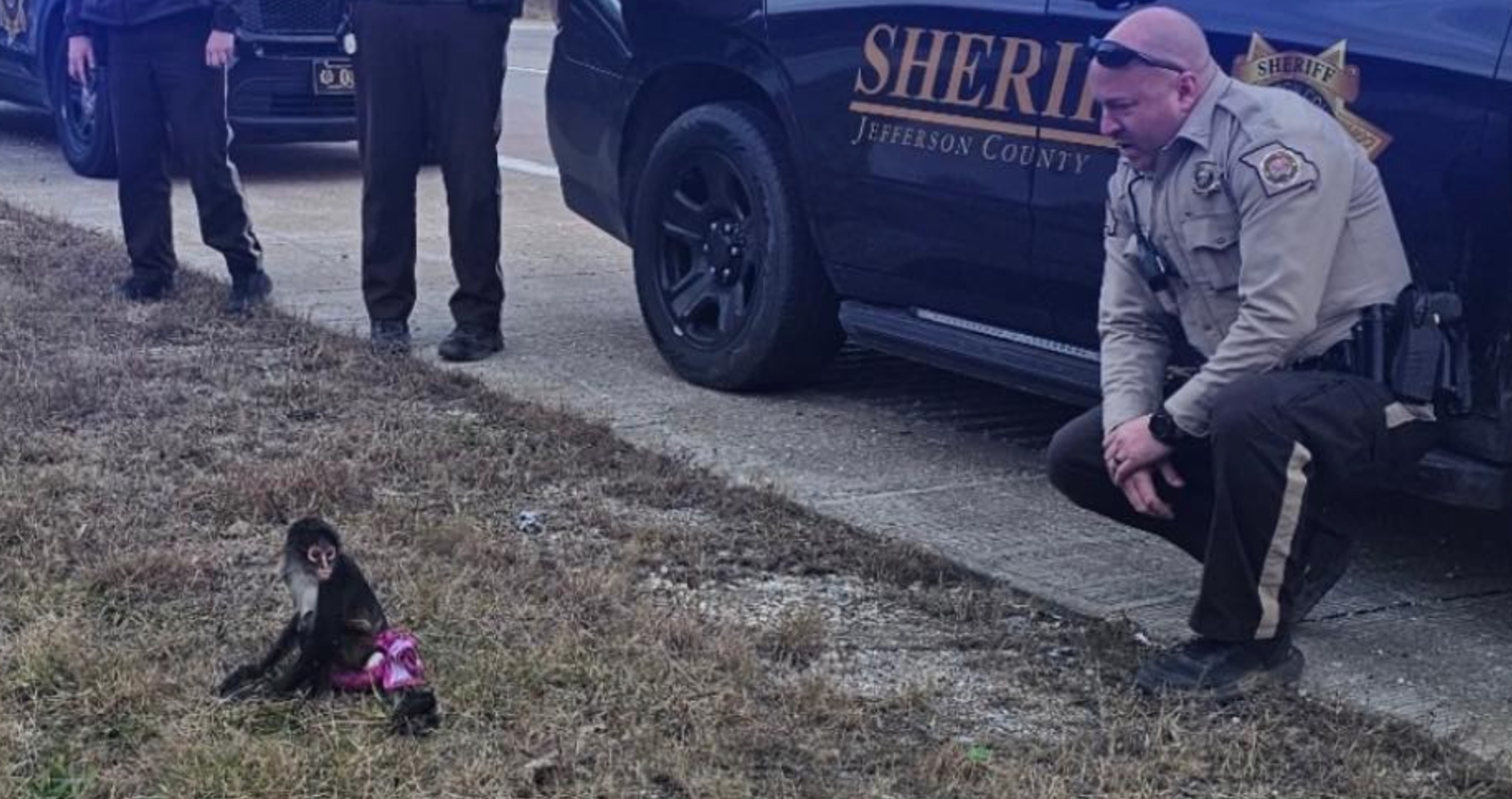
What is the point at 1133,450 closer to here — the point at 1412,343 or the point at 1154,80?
the point at 1412,343

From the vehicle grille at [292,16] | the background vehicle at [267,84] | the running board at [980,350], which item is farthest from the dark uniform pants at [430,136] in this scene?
the vehicle grille at [292,16]

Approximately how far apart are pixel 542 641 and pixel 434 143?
2990mm

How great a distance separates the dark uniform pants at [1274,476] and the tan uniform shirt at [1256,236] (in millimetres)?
81

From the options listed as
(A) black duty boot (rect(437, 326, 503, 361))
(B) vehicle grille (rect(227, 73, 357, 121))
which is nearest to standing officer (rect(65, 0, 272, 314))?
(A) black duty boot (rect(437, 326, 503, 361))

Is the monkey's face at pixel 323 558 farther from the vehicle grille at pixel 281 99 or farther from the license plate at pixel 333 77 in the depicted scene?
the license plate at pixel 333 77

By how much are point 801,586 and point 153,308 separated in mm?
3206

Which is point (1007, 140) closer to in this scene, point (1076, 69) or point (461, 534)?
point (1076, 69)

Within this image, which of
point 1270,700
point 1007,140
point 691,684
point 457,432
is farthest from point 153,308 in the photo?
point 1270,700

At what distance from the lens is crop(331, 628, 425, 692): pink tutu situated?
3455 millimetres

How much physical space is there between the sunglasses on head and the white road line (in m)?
7.32

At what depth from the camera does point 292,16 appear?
10062 mm

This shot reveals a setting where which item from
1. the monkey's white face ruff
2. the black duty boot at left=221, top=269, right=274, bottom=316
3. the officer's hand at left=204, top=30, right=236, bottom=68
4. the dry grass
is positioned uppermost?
the officer's hand at left=204, top=30, right=236, bottom=68

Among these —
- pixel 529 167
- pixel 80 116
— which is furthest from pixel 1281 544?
pixel 529 167

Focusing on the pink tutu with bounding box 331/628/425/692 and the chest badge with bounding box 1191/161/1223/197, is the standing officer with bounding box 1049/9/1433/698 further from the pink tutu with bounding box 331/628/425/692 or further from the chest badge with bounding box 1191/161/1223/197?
the pink tutu with bounding box 331/628/425/692
